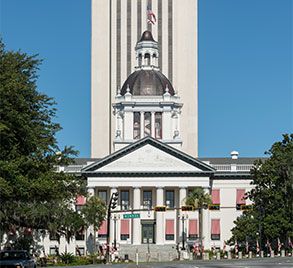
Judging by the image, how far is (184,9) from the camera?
15775cm

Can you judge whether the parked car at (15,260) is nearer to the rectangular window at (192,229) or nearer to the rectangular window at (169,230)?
the rectangular window at (192,229)

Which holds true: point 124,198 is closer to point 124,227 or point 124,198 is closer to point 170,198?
point 124,227

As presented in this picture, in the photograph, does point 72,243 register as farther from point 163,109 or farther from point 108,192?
point 163,109

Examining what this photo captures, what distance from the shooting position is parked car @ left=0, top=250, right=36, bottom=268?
1844 inches

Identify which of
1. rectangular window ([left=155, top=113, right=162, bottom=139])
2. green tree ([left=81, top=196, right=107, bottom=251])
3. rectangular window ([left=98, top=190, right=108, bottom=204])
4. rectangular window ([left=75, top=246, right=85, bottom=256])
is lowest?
rectangular window ([left=75, top=246, right=85, bottom=256])

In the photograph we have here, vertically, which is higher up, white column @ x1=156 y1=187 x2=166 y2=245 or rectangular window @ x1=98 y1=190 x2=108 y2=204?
rectangular window @ x1=98 y1=190 x2=108 y2=204

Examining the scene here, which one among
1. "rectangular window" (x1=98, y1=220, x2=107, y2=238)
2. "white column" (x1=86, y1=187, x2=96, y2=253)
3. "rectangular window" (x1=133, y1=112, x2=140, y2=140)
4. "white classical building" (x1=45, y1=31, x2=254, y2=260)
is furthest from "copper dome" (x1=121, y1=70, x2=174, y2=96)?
"rectangular window" (x1=98, y1=220, x2=107, y2=238)

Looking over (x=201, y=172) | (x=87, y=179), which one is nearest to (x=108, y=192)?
(x=87, y=179)

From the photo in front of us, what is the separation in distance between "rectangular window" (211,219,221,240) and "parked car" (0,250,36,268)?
8273cm

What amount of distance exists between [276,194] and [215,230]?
2821cm

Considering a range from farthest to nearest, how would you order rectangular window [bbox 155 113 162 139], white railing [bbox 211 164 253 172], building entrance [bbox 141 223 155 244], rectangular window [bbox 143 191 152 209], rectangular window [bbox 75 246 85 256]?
rectangular window [bbox 155 113 162 139]
white railing [bbox 211 164 253 172]
rectangular window [bbox 143 191 152 209]
building entrance [bbox 141 223 155 244]
rectangular window [bbox 75 246 85 256]

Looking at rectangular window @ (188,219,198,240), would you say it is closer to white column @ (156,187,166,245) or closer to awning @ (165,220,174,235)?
awning @ (165,220,174,235)

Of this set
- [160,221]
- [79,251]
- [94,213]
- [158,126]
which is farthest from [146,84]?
[79,251]

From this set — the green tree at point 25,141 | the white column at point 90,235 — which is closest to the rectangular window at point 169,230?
the white column at point 90,235
